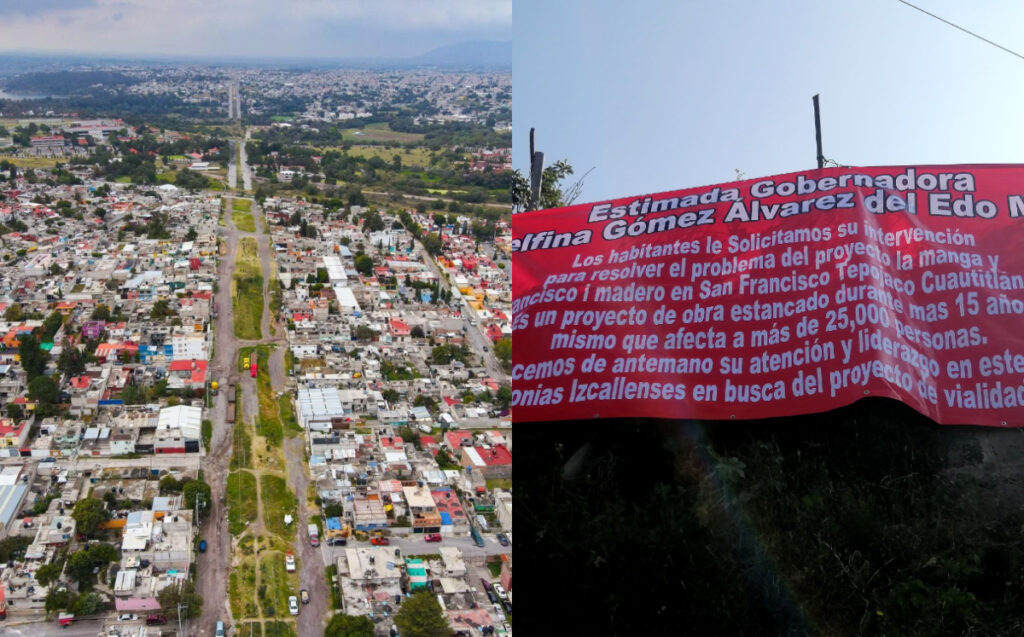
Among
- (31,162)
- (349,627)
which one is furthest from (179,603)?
(31,162)

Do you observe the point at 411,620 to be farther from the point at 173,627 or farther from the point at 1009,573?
the point at 1009,573

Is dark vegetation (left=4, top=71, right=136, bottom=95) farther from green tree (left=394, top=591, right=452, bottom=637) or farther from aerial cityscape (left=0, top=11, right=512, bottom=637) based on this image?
green tree (left=394, top=591, right=452, bottom=637)

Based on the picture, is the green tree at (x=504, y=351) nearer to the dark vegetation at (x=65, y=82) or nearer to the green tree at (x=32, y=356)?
the green tree at (x=32, y=356)

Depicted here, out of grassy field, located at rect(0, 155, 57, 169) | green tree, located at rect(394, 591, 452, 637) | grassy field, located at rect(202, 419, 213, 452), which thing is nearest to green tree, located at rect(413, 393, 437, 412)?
grassy field, located at rect(202, 419, 213, 452)

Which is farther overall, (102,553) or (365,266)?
(365,266)

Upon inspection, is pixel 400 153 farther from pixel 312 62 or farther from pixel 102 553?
pixel 312 62

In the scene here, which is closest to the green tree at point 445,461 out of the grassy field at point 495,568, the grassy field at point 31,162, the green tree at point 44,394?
the grassy field at point 495,568
